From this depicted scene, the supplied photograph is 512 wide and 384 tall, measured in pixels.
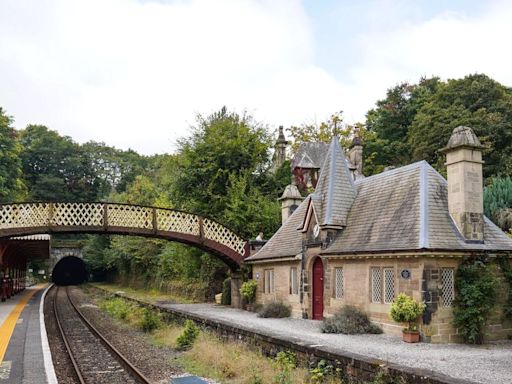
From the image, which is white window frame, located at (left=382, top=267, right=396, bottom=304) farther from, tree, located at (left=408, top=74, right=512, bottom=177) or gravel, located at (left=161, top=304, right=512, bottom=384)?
tree, located at (left=408, top=74, right=512, bottom=177)

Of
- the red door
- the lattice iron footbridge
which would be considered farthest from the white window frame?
the lattice iron footbridge

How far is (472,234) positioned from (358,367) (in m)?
6.79

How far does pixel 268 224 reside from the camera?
96.5 ft

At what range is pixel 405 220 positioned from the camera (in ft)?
51.8

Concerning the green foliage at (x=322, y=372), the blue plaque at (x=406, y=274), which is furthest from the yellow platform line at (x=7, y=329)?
the blue plaque at (x=406, y=274)

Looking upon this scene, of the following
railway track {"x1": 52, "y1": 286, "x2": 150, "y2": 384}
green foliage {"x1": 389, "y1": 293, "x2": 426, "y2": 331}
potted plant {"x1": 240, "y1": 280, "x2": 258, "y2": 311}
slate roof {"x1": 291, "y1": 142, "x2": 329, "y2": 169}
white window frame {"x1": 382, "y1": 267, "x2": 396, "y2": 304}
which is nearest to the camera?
railway track {"x1": 52, "y1": 286, "x2": 150, "y2": 384}

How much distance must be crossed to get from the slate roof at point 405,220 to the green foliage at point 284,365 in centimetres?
456

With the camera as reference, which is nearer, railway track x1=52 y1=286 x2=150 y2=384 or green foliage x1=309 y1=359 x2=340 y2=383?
green foliage x1=309 y1=359 x2=340 y2=383

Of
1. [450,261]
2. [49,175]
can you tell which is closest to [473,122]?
[450,261]

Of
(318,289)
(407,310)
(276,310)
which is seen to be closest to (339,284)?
(318,289)

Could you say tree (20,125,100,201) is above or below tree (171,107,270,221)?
above

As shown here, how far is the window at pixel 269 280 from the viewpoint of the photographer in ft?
76.7

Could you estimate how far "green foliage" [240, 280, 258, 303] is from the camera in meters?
24.6

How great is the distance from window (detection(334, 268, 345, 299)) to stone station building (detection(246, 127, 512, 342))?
33mm
